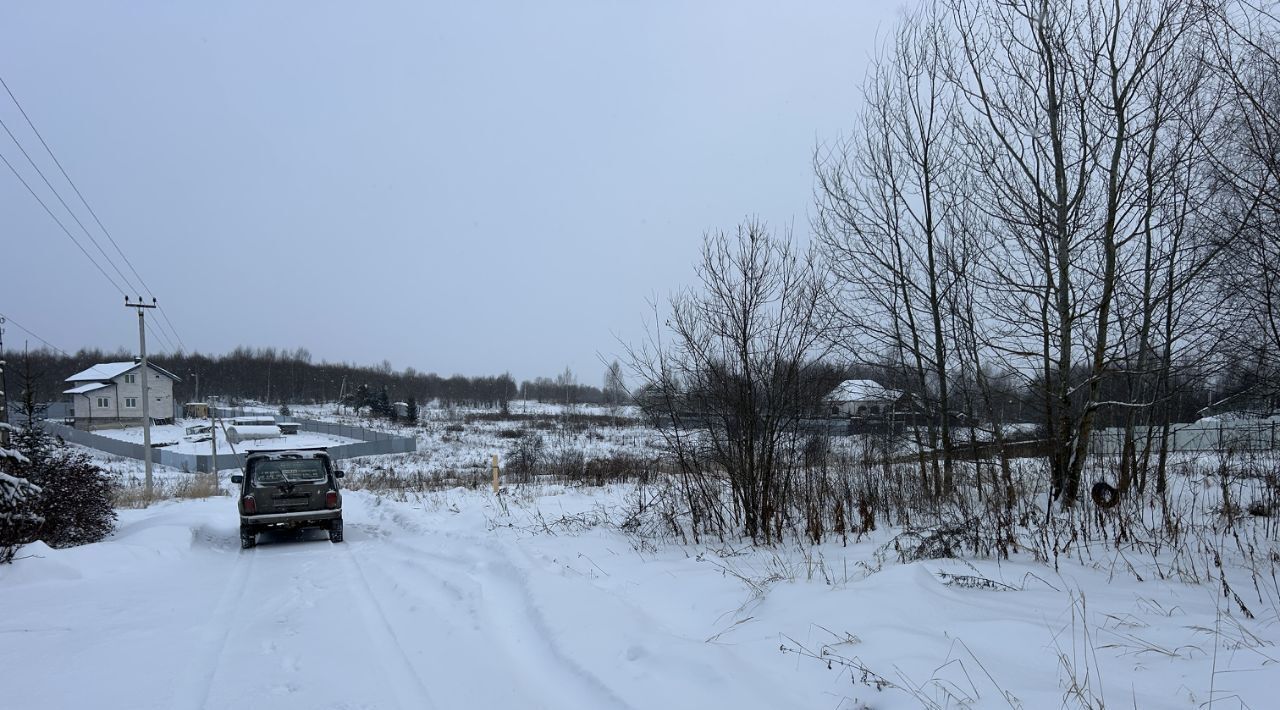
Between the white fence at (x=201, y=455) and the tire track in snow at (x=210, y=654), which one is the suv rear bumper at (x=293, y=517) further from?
the white fence at (x=201, y=455)

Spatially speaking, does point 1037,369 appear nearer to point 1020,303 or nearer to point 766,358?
point 1020,303

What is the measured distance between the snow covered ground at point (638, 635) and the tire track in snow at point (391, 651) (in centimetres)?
2

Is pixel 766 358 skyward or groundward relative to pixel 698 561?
skyward

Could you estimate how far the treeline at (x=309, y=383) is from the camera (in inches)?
4323

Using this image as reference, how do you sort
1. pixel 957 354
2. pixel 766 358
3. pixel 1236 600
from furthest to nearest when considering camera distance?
pixel 957 354 → pixel 766 358 → pixel 1236 600

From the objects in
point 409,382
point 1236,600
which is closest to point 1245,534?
point 1236,600

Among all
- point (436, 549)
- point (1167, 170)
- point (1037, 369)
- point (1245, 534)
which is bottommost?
point (436, 549)

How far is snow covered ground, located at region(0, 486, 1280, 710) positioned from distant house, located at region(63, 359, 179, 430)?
2873 inches

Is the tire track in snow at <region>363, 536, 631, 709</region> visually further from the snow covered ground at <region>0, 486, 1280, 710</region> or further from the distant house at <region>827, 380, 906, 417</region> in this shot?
the distant house at <region>827, 380, 906, 417</region>

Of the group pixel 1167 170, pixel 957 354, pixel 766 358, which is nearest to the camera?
pixel 1167 170

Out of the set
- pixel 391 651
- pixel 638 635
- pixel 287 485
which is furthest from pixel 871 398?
pixel 287 485

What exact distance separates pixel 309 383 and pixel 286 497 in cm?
12395

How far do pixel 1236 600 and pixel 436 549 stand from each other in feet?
28.3

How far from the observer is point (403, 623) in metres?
6.10
